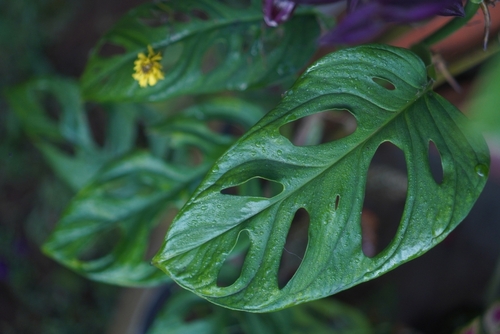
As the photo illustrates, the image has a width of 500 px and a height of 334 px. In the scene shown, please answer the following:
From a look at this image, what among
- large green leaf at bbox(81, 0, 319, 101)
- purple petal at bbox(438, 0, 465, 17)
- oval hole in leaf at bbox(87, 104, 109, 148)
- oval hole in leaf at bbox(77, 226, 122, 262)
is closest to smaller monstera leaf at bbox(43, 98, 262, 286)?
large green leaf at bbox(81, 0, 319, 101)

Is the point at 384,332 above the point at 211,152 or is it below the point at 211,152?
below

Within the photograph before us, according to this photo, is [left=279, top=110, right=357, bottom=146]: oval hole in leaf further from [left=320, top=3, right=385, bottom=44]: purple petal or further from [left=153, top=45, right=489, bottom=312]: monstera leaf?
[left=320, top=3, right=385, bottom=44]: purple petal

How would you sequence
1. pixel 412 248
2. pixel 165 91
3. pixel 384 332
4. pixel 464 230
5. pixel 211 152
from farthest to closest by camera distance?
1. pixel 464 230
2. pixel 384 332
3. pixel 211 152
4. pixel 165 91
5. pixel 412 248

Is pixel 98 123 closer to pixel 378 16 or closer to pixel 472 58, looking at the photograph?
pixel 472 58

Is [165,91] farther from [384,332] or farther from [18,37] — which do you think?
[18,37]

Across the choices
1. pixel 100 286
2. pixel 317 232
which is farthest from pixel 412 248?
pixel 100 286

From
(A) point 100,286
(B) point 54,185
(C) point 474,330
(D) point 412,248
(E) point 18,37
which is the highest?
(E) point 18,37

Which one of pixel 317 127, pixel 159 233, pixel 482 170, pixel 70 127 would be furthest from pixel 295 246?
pixel 482 170

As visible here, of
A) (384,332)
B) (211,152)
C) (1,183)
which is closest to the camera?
(211,152)
